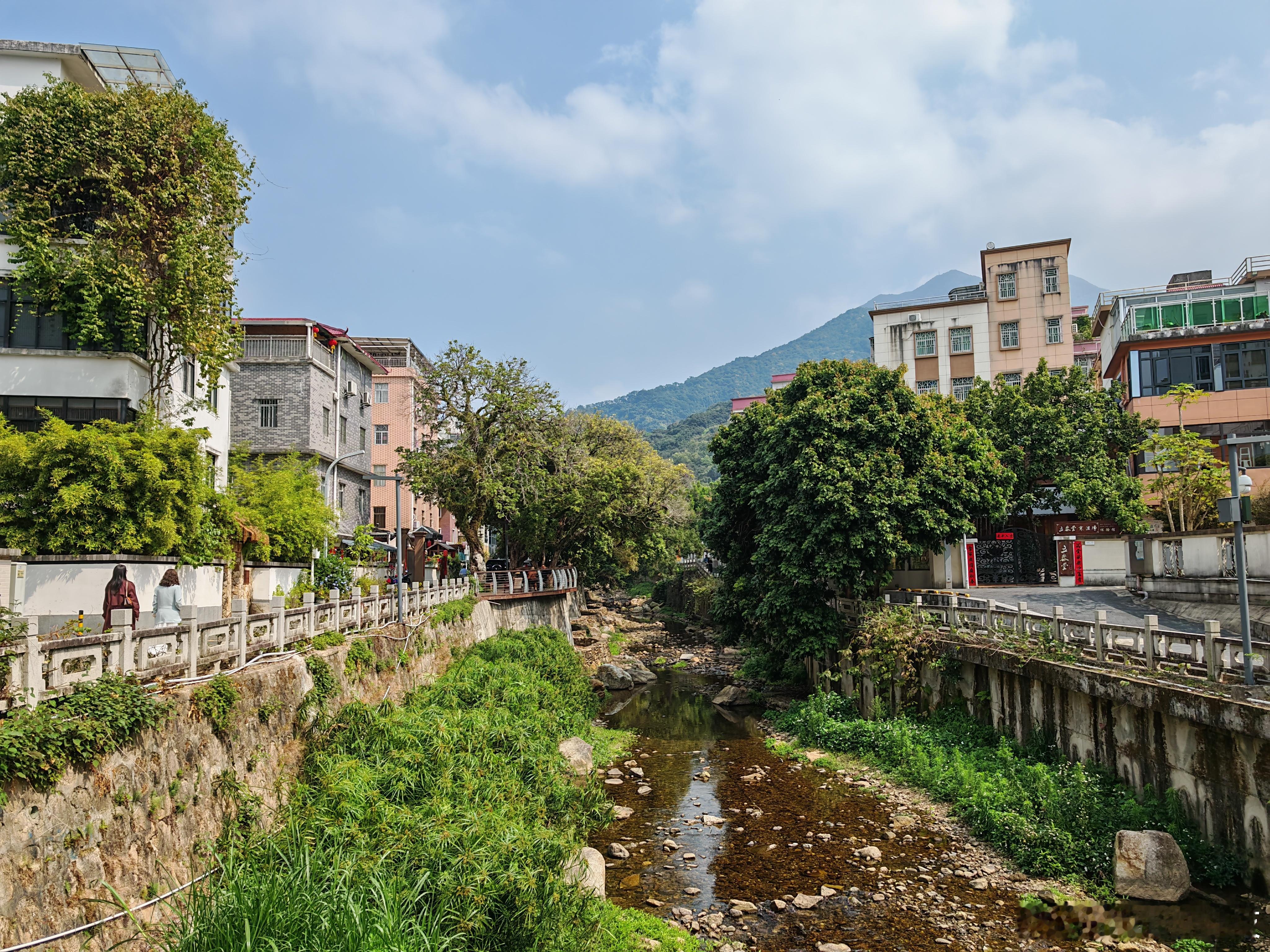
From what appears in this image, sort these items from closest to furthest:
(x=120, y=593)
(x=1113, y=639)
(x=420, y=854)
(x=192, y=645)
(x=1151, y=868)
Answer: (x=420, y=854) → (x=192, y=645) → (x=1151, y=868) → (x=120, y=593) → (x=1113, y=639)

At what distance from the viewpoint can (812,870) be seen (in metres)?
13.3

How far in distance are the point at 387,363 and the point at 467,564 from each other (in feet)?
A: 61.1

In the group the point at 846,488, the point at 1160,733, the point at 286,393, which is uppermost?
the point at 286,393

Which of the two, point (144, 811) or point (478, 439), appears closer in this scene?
point (144, 811)

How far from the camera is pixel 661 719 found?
2638 centimetres

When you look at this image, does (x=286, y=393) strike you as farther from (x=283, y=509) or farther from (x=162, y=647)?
(x=162, y=647)

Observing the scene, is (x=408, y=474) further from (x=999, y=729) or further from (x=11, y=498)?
(x=999, y=729)

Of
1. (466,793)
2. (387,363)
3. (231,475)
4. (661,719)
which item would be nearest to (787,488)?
(661,719)

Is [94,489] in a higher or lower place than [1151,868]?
higher

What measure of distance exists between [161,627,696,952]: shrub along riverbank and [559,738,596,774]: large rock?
3.54ft

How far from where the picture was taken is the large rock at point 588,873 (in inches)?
431

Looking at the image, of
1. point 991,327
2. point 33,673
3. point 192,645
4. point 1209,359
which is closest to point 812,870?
point 192,645

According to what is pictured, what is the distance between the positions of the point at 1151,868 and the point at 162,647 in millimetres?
14195

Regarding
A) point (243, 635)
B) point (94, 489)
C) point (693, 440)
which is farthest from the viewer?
point (693, 440)
